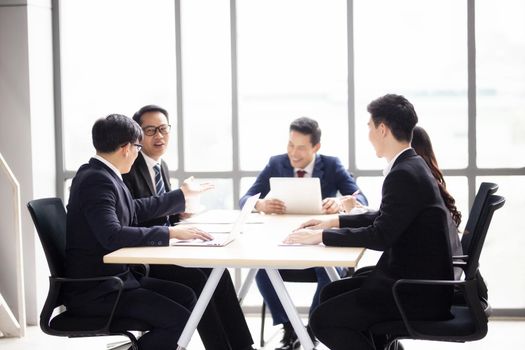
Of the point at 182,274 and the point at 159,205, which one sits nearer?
the point at 159,205

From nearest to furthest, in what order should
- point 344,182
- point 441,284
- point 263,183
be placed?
point 441,284 → point 344,182 → point 263,183

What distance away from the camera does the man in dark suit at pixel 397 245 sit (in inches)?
128

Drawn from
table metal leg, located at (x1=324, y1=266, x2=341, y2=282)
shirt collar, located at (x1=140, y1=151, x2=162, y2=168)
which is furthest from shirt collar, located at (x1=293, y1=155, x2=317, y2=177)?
shirt collar, located at (x1=140, y1=151, x2=162, y2=168)

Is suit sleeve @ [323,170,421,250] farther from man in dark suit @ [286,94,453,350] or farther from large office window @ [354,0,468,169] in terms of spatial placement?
large office window @ [354,0,468,169]

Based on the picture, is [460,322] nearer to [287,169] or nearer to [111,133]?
[111,133]

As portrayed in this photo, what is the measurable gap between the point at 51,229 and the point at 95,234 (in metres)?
0.28

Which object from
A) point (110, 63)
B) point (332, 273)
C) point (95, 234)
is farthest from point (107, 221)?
point (110, 63)

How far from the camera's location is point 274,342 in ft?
17.0

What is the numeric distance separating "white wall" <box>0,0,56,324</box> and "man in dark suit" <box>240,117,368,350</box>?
1691 millimetres

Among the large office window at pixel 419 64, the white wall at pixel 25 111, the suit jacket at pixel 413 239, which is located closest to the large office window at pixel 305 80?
the large office window at pixel 419 64

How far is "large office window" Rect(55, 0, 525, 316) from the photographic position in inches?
225

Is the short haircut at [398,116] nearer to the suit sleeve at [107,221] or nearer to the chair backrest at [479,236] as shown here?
the chair backrest at [479,236]

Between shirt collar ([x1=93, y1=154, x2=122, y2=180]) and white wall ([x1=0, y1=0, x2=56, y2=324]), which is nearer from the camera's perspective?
shirt collar ([x1=93, y1=154, x2=122, y2=180])

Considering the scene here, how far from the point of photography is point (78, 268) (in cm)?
356
